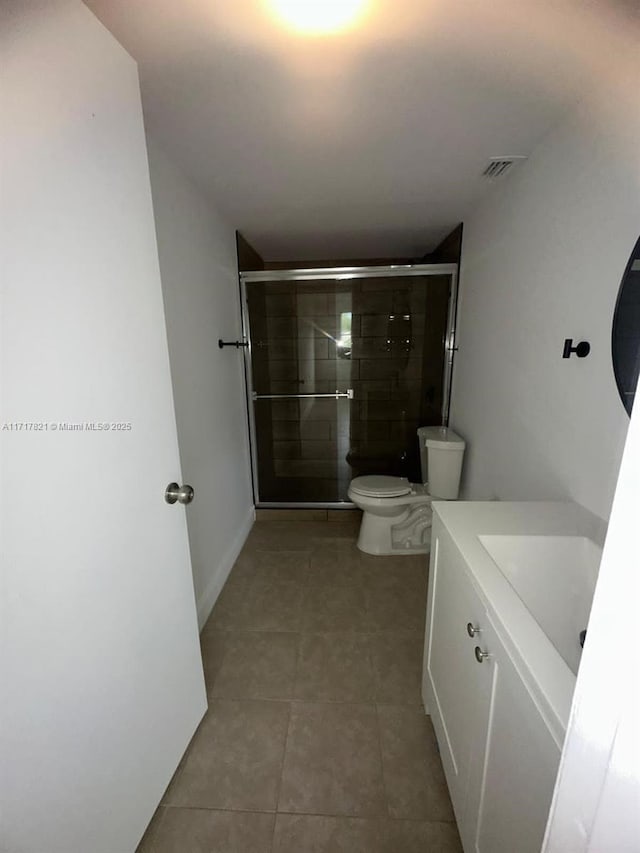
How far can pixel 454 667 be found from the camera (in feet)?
3.23

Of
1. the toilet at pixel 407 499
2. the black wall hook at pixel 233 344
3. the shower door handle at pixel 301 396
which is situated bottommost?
the toilet at pixel 407 499

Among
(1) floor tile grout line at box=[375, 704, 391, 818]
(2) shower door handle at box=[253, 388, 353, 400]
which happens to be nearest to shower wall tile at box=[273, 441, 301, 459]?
(2) shower door handle at box=[253, 388, 353, 400]

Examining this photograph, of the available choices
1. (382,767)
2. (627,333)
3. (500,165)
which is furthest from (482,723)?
(500,165)

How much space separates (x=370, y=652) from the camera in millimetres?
1582

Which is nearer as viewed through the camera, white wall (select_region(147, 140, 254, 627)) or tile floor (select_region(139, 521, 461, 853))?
tile floor (select_region(139, 521, 461, 853))

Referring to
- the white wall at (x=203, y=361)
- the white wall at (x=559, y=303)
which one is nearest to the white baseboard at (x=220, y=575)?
the white wall at (x=203, y=361)

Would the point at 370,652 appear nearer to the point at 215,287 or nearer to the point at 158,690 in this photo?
the point at 158,690

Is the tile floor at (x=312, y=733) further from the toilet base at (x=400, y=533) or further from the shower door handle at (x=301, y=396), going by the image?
the shower door handle at (x=301, y=396)

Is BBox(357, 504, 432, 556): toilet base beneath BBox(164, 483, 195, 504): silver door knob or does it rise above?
beneath

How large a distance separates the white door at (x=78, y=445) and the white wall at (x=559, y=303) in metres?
1.33

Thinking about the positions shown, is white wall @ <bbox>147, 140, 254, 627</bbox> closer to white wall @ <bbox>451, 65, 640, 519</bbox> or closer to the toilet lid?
the toilet lid

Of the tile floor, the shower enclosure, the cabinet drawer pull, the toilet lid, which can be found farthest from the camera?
the shower enclosure

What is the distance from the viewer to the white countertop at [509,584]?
0.57m

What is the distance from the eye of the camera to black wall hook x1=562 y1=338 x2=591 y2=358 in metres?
1.11
